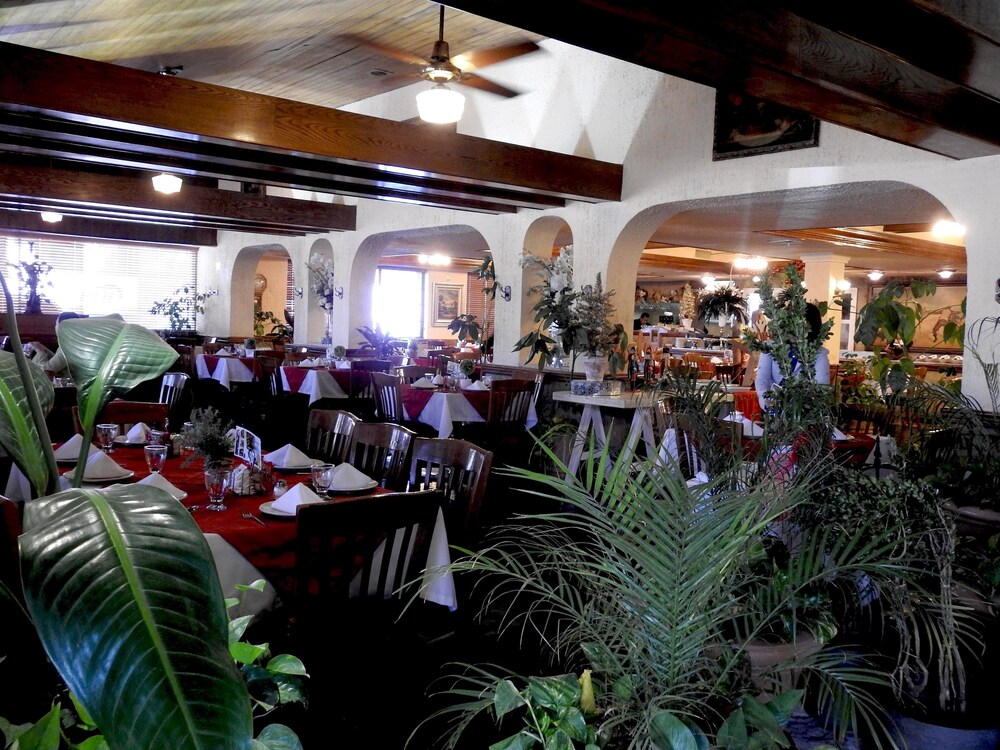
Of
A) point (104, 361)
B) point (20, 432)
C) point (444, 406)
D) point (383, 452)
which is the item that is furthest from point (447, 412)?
point (20, 432)

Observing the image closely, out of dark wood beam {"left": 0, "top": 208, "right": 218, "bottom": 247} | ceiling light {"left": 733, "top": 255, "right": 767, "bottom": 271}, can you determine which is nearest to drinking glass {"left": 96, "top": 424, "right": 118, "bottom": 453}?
dark wood beam {"left": 0, "top": 208, "right": 218, "bottom": 247}

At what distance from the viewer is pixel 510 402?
6.32 meters

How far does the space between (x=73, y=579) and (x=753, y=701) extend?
1.16m

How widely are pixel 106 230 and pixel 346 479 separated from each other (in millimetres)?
11986

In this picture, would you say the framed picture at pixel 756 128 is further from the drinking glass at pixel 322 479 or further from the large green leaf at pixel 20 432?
the large green leaf at pixel 20 432

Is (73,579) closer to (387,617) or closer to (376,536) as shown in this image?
(376,536)

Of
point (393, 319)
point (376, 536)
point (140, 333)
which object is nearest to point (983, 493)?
point (376, 536)

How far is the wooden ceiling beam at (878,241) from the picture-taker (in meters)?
9.91

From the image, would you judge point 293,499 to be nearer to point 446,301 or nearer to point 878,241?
point 878,241

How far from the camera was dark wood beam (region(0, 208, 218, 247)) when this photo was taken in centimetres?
1219

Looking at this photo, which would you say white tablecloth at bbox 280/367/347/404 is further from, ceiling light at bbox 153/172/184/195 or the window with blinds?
the window with blinds

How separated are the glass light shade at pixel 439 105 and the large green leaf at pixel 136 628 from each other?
4933 mm

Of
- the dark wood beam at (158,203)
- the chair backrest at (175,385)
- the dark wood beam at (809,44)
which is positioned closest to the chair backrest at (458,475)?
the dark wood beam at (809,44)

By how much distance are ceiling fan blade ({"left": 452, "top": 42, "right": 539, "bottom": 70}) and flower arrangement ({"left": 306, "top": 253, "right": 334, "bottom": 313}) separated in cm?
457
